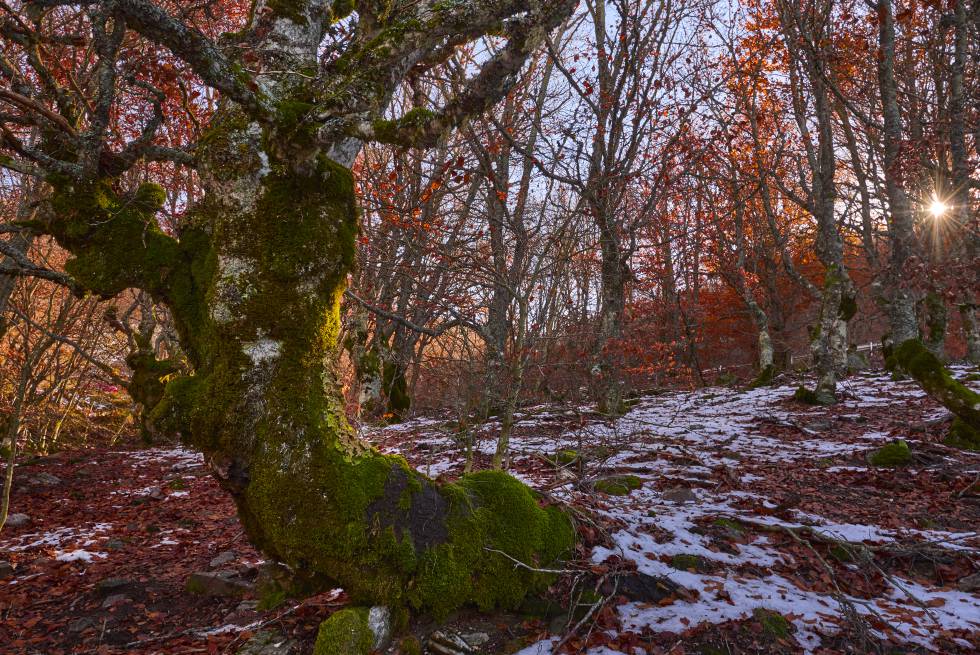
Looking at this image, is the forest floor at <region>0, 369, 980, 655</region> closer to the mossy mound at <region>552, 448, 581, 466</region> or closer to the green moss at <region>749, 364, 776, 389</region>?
the mossy mound at <region>552, 448, 581, 466</region>

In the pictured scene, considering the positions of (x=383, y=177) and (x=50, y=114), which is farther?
(x=383, y=177)

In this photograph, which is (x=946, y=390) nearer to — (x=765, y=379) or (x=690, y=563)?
(x=690, y=563)

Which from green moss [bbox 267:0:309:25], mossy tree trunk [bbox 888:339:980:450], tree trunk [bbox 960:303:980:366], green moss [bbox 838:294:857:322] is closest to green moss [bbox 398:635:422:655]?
green moss [bbox 267:0:309:25]

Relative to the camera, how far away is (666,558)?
11.8 feet

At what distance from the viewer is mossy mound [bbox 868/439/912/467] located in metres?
5.57

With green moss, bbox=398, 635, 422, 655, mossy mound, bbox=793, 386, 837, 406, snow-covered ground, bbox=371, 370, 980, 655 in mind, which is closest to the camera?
green moss, bbox=398, 635, 422, 655

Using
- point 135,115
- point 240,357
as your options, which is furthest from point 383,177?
point 240,357

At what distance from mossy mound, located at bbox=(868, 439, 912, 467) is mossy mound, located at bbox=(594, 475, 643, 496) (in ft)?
9.53

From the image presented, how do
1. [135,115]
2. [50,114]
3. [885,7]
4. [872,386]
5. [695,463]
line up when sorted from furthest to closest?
[872,386] → [135,115] → [885,7] → [695,463] → [50,114]

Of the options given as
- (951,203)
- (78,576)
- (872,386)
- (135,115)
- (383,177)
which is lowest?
(78,576)

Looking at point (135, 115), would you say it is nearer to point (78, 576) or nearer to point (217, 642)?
point (78, 576)

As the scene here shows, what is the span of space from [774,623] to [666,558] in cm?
82

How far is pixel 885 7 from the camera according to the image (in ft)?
27.4

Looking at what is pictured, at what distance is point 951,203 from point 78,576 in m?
15.5
